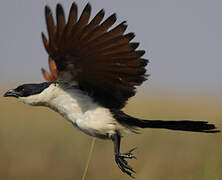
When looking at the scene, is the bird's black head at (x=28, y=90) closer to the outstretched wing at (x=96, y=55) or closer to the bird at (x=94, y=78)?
the bird at (x=94, y=78)

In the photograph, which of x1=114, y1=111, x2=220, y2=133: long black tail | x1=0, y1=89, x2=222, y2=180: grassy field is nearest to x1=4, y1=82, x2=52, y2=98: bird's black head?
x1=114, y1=111, x2=220, y2=133: long black tail

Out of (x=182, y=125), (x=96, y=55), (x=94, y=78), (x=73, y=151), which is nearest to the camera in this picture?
(x=96, y=55)

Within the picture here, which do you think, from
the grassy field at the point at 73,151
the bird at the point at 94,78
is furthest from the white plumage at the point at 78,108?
the grassy field at the point at 73,151

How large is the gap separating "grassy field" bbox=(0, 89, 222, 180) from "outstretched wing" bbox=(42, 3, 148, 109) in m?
1.07

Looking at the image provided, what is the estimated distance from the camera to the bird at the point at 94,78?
11.6ft

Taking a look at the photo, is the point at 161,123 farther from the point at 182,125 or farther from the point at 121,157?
the point at 121,157

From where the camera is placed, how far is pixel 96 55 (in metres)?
3.66

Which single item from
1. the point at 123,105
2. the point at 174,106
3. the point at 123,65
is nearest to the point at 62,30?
the point at 123,65

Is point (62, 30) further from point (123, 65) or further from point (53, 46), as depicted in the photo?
point (123, 65)

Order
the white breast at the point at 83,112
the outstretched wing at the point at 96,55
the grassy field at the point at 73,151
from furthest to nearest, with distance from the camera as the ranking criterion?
the grassy field at the point at 73,151 → the white breast at the point at 83,112 → the outstretched wing at the point at 96,55

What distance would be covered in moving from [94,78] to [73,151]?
1.82 meters

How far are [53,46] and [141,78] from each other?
0.61 metres

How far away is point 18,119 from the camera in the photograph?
6.04m

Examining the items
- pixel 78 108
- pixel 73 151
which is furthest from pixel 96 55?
pixel 73 151
